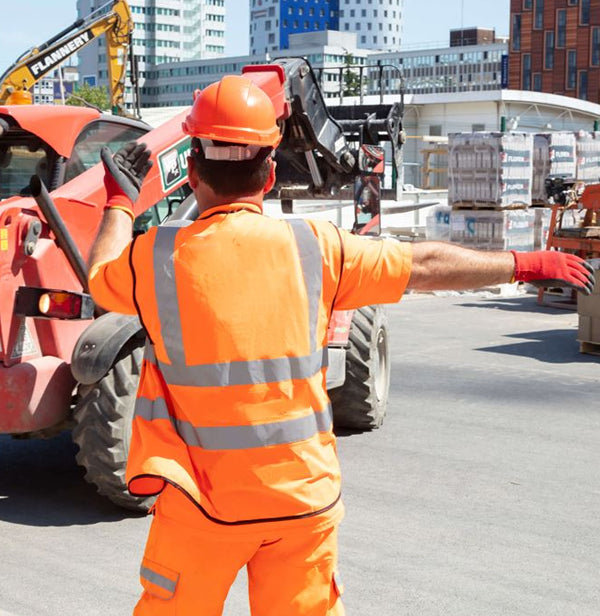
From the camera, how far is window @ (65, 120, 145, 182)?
7082mm

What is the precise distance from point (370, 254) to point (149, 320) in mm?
617

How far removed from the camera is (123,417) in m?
6.21

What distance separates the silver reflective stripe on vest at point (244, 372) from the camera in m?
2.98

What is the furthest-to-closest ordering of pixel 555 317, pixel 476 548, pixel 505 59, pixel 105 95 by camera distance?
1. pixel 505 59
2. pixel 105 95
3. pixel 555 317
4. pixel 476 548

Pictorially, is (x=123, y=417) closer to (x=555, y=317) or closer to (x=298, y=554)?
(x=298, y=554)

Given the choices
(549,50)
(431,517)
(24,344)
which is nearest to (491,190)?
(431,517)

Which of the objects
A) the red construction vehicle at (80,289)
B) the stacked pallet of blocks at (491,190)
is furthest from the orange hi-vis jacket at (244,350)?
the stacked pallet of blocks at (491,190)

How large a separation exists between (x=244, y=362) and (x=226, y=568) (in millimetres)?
526

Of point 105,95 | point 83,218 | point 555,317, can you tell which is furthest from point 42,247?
point 105,95

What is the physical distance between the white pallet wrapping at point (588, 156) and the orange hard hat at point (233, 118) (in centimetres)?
1994

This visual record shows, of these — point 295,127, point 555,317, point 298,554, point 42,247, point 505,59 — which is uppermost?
point 505,59

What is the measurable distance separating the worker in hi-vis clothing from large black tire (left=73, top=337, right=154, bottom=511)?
309cm

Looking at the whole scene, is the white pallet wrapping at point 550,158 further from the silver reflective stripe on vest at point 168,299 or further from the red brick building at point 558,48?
the red brick building at point 558,48

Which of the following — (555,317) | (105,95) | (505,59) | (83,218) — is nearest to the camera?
(83,218)
